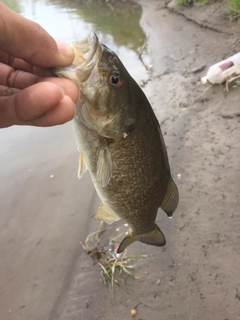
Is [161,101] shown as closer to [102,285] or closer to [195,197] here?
[195,197]

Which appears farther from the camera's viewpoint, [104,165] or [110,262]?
[110,262]

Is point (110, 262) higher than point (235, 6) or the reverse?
the reverse

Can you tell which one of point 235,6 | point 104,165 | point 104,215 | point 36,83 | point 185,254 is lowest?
point 185,254

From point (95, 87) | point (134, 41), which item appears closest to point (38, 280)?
point (95, 87)

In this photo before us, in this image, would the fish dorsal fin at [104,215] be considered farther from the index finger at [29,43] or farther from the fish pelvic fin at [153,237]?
the index finger at [29,43]

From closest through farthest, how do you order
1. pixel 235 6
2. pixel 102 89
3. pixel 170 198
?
1. pixel 102 89
2. pixel 170 198
3. pixel 235 6

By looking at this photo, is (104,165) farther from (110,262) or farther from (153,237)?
(110,262)

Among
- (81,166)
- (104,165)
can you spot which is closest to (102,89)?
(104,165)

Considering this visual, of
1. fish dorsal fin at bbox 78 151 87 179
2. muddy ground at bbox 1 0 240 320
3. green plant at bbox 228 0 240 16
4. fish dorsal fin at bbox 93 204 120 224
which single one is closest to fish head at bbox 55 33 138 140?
fish dorsal fin at bbox 78 151 87 179

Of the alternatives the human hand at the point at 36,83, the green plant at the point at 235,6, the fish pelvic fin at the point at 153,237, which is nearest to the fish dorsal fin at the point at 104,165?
the human hand at the point at 36,83
